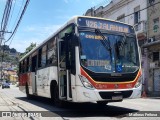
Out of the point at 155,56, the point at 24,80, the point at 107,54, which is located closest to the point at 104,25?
the point at 107,54

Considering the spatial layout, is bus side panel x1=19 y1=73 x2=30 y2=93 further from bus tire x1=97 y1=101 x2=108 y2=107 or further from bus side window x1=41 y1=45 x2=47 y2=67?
bus tire x1=97 y1=101 x2=108 y2=107

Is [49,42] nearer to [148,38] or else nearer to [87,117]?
[87,117]

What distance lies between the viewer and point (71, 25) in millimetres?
11102

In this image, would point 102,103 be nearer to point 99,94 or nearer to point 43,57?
point 99,94

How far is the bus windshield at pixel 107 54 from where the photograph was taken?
1050cm

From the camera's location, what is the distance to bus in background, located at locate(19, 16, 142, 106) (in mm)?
10336

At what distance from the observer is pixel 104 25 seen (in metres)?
11.4

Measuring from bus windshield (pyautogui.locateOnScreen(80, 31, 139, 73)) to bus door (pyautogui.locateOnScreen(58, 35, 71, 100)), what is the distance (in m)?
0.83

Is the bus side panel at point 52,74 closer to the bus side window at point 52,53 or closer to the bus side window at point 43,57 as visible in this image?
the bus side window at point 52,53

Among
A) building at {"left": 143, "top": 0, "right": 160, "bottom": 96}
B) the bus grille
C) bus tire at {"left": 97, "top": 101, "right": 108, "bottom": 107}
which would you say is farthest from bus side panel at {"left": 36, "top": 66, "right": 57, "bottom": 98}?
building at {"left": 143, "top": 0, "right": 160, "bottom": 96}

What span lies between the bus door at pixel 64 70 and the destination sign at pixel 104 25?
0.82 m

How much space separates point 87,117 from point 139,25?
2242 cm

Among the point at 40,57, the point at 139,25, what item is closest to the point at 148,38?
the point at 139,25

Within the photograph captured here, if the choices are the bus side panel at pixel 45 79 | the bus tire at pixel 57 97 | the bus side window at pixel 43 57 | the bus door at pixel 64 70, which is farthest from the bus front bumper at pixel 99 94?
the bus side window at pixel 43 57
